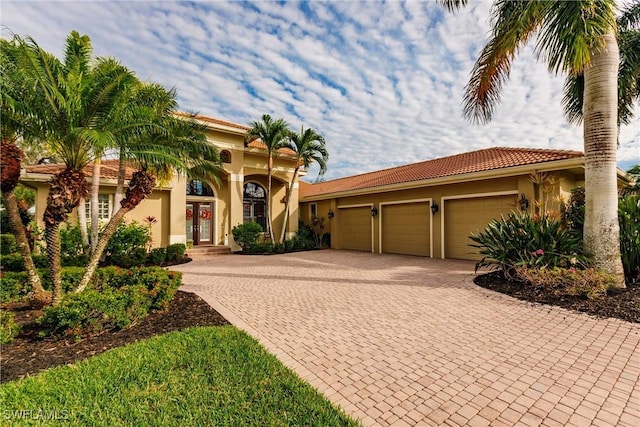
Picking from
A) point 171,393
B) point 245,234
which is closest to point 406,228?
point 245,234

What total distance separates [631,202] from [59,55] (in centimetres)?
1360

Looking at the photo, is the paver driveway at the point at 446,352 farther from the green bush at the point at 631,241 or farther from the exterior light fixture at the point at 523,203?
the exterior light fixture at the point at 523,203

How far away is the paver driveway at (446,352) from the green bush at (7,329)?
3047 millimetres

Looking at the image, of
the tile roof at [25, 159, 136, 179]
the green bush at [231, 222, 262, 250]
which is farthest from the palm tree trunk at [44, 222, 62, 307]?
the green bush at [231, 222, 262, 250]

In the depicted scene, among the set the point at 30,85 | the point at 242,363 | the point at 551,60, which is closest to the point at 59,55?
the point at 30,85

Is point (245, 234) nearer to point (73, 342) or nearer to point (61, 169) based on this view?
point (61, 169)

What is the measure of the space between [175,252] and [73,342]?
936 cm

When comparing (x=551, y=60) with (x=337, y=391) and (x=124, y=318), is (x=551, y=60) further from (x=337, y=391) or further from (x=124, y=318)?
(x=124, y=318)

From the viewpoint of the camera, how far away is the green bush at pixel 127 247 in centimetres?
1147

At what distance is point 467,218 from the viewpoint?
1217cm

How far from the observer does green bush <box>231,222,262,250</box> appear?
16.4 m

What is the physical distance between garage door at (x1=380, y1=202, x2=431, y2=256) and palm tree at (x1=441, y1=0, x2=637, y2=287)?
6934mm

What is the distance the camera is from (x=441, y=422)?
8.72 ft

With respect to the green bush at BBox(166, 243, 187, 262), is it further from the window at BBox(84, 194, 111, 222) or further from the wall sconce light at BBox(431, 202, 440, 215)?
the wall sconce light at BBox(431, 202, 440, 215)
